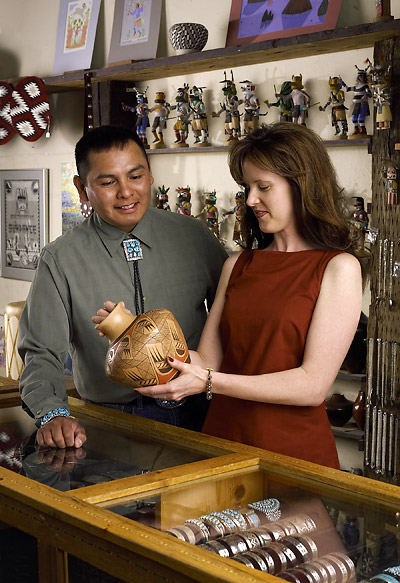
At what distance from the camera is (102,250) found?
2.44 m

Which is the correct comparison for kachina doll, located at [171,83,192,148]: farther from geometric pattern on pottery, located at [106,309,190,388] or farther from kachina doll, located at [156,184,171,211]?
geometric pattern on pottery, located at [106,309,190,388]

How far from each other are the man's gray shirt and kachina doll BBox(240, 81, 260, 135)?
196 centimetres

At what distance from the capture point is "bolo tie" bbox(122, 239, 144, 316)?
2441mm

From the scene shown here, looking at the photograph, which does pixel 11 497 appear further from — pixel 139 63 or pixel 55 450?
pixel 139 63

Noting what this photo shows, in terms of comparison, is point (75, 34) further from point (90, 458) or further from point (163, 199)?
point (90, 458)

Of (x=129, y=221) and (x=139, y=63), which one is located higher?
(x=139, y=63)

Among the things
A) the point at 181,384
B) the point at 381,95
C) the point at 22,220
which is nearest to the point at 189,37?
the point at 381,95

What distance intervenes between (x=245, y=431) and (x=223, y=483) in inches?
16.5

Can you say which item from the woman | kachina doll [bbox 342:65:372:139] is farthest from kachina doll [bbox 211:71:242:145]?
the woman

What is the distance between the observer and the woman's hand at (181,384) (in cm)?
188

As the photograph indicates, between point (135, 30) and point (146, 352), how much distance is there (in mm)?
3655

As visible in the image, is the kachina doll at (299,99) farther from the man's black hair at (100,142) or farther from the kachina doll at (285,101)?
the man's black hair at (100,142)

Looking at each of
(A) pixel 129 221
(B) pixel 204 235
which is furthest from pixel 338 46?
(A) pixel 129 221

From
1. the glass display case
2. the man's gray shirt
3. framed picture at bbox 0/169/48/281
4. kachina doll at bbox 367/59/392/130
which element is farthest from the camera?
framed picture at bbox 0/169/48/281
